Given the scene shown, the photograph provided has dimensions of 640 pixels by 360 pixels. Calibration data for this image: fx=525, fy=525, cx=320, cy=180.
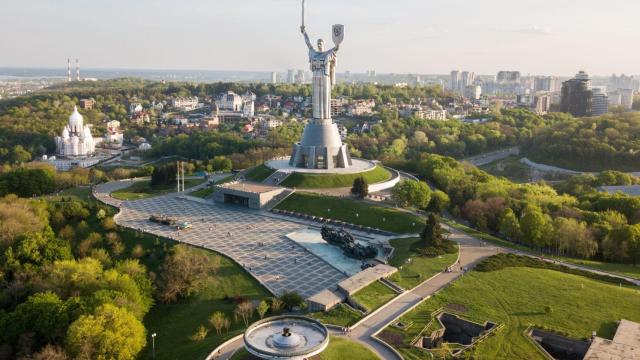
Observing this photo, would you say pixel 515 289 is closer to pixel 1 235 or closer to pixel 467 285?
pixel 467 285

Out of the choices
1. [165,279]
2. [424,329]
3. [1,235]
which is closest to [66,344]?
[165,279]

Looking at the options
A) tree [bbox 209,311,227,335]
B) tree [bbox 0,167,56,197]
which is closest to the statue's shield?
tree [bbox 0,167,56,197]

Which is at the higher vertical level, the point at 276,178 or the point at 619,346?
the point at 276,178

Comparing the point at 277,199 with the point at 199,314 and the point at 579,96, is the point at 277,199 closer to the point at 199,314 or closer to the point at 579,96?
the point at 199,314

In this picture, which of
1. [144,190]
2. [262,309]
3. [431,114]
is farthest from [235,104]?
[262,309]

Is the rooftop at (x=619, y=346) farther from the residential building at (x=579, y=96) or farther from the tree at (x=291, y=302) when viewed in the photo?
the residential building at (x=579, y=96)

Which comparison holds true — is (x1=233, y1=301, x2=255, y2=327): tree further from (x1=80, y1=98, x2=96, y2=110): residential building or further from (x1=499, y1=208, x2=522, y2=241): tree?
(x1=80, y1=98, x2=96, y2=110): residential building

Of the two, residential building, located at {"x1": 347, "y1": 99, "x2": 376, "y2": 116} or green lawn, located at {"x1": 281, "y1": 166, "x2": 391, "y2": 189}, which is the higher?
residential building, located at {"x1": 347, "y1": 99, "x2": 376, "y2": 116}
